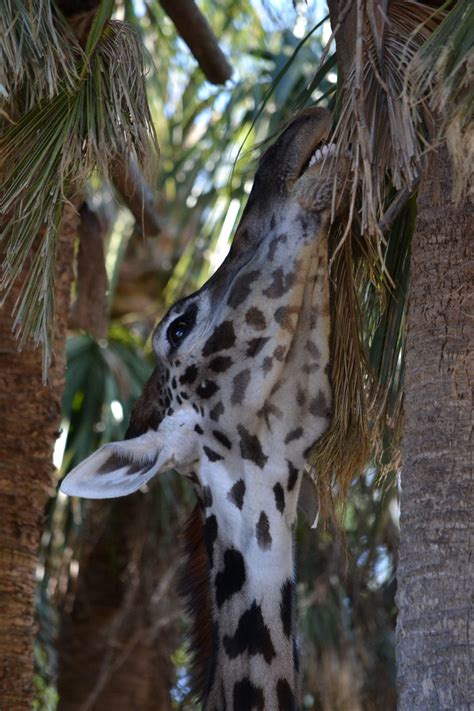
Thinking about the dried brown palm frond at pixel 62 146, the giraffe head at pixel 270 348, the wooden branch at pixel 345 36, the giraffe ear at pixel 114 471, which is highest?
the wooden branch at pixel 345 36

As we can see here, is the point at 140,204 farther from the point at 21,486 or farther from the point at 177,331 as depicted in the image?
the point at 177,331

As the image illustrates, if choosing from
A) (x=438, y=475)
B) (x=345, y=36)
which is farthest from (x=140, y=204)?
(x=438, y=475)

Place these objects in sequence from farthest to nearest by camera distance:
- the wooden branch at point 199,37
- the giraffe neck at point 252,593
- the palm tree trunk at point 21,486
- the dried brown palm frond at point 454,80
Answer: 1. the wooden branch at point 199,37
2. the palm tree trunk at point 21,486
3. the giraffe neck at point 252,593
4. the dried brown palm frond at point 454,80

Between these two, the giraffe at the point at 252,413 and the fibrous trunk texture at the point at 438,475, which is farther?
the giraffe at the point at 252,413

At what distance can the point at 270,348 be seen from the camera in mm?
3713

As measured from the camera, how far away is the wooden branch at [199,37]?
5.91 metres

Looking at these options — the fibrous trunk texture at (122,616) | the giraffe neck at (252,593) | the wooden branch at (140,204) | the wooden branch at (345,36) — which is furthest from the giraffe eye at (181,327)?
the fibrous trunk texture at (122,616)

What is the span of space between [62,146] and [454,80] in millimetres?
1386

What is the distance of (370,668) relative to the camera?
8.30 m

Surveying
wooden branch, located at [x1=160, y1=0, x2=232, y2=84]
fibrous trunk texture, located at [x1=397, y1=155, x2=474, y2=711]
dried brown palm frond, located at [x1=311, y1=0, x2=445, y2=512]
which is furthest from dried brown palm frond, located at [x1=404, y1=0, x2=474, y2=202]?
Result: wooden branch, located at [x1=160, y1=0, x2=232, y2=84]

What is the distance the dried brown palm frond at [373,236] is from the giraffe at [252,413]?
157 mm

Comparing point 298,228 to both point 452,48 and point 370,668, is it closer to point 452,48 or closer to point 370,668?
point 452,48

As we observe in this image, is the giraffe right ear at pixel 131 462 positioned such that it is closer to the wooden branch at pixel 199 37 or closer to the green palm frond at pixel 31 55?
the green palm frond at pixel 31 55

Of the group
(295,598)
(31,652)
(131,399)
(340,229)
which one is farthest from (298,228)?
(131,399)
